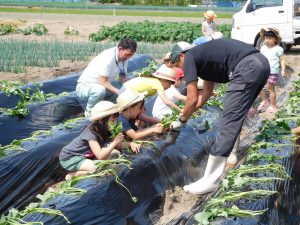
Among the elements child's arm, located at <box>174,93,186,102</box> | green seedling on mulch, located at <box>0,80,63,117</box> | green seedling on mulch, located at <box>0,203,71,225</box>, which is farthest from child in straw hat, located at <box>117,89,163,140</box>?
green seedling on mulch, located at <box>0,80,63,117</box>

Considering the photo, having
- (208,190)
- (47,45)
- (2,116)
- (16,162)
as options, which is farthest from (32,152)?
(47,45)

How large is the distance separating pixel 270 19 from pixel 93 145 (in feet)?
37.6

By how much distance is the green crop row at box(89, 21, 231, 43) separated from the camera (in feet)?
63.8

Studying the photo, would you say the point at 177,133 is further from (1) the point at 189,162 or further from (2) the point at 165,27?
(2) the point at 165,27

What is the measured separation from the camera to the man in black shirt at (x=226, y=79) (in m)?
4.46

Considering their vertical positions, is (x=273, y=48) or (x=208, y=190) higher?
(x=273, y=48)

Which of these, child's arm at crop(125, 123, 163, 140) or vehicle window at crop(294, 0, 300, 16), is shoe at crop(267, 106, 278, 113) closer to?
child's arm at crop(125, 123, 163, 140)

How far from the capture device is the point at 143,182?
14.6ft

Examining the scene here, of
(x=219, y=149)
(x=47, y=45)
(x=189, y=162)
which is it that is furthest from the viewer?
(x=47, y=45)

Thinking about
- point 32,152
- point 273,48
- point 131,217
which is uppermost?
point 273,48

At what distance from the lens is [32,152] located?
496cm

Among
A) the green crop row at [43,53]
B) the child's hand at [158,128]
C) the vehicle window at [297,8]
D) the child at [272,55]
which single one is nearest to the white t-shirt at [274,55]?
the child at [272,55]

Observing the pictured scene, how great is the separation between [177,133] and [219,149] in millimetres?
1086

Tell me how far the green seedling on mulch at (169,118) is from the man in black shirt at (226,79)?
2.35 feet
